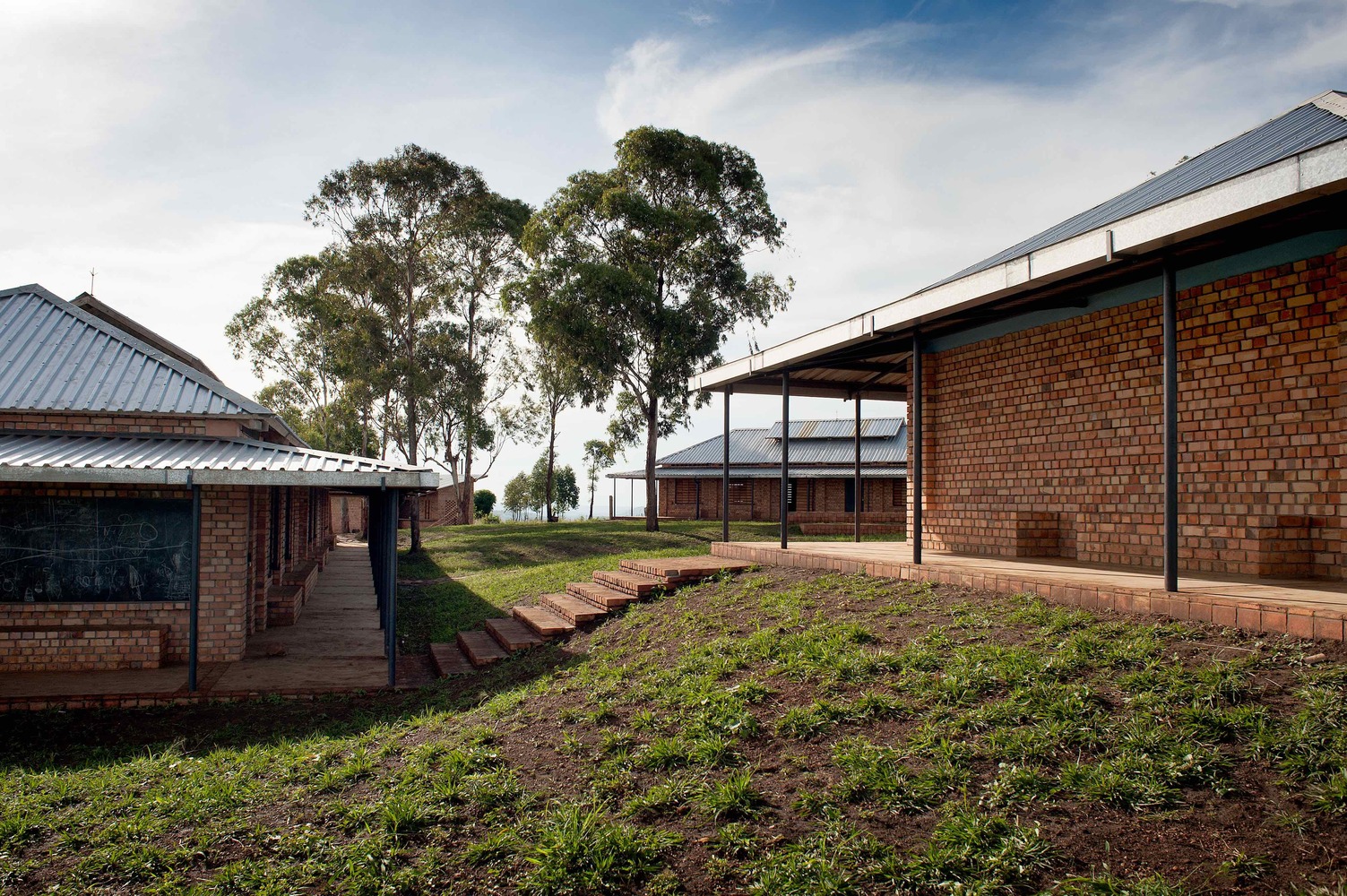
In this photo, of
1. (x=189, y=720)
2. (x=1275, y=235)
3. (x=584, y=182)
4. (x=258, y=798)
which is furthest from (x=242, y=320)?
(x=1275, y=235)

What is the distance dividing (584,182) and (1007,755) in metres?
24.8

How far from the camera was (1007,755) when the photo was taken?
170 inches

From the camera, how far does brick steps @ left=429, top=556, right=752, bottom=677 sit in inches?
388

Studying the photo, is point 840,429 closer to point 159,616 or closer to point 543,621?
point 543,621

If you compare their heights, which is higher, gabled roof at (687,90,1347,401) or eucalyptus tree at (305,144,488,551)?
eucalyptus tree at (305,144,488,551)

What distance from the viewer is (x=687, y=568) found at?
10062mm

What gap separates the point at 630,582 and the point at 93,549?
619 centimetres

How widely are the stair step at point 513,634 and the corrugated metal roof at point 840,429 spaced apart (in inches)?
907

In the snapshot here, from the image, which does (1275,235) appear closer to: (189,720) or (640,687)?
(640,687)

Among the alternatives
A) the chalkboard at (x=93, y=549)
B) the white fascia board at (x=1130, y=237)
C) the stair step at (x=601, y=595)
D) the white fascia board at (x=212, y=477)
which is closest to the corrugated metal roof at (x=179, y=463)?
the white fascia board at (x=212, y=477)

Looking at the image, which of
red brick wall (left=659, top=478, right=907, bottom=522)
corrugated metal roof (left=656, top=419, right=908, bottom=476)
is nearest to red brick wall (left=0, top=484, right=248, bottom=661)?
red brick wall (left=659, top=478, right=907, bottom=522)

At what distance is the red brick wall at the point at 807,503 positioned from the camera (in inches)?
1189

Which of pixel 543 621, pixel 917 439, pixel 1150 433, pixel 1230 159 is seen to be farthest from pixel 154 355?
pixel 1230 159

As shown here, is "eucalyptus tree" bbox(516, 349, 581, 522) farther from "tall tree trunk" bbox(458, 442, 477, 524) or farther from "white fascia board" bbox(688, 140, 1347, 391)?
"white fascia board" bbox(688, 140, 1347, 391)
